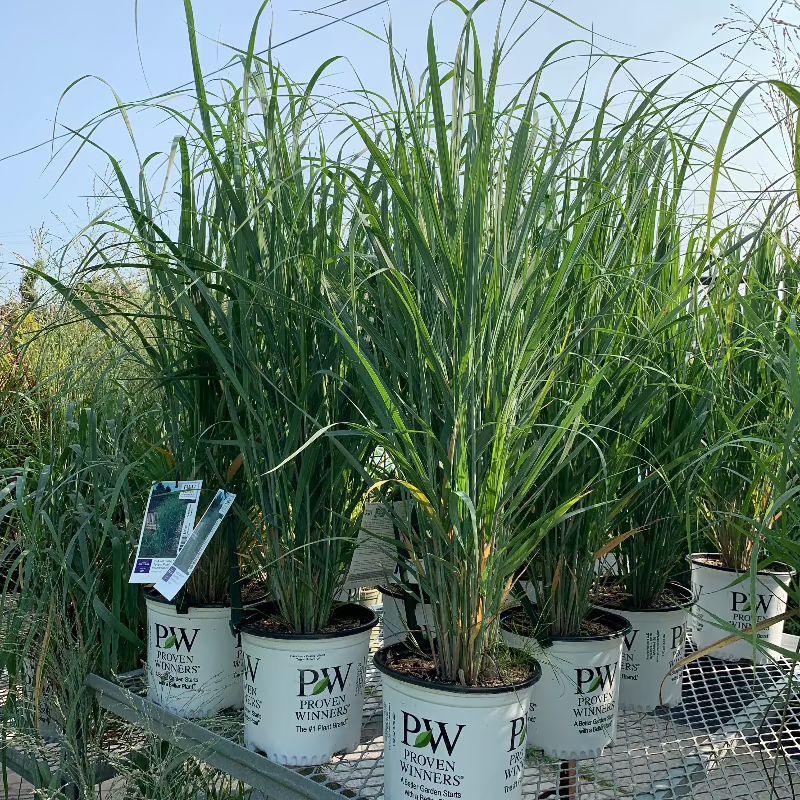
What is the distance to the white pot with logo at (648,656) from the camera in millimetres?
983

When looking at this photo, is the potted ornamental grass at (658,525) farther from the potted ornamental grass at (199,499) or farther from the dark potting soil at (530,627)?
the potted ornamental grass at (199,499)

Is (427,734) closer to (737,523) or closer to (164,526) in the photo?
(164,526)

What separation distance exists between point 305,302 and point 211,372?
170 millimetres

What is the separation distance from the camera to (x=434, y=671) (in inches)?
29.6

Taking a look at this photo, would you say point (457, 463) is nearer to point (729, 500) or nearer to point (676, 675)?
point (676, 675)

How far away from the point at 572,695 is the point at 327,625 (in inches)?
10.8

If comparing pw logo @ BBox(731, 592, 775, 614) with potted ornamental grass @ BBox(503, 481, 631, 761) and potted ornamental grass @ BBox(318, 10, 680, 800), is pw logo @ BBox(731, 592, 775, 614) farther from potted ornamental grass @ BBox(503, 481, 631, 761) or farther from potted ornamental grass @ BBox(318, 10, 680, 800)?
potted ornamental grass @ BBox(318, 10, 680, 800)

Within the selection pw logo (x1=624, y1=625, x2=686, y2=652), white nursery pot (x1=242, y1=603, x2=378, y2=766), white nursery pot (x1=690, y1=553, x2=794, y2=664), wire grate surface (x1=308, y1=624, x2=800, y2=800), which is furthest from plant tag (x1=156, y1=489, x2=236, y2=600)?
white nursery pot (x1=690, y1=553, x2=794, y2=664)

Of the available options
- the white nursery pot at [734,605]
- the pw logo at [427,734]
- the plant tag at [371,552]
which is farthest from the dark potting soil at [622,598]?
the pw logo at [427,734]

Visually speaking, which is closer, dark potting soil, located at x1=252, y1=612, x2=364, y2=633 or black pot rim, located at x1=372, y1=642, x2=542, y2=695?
black pot rim, located at x1=372, y1=642, x2=542, y2=695

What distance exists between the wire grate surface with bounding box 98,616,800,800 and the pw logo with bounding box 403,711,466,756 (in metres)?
0.10

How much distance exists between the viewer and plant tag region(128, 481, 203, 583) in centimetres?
94

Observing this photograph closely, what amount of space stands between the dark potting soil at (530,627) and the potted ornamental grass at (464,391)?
0.11 meters

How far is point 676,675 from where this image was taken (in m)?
0.96
